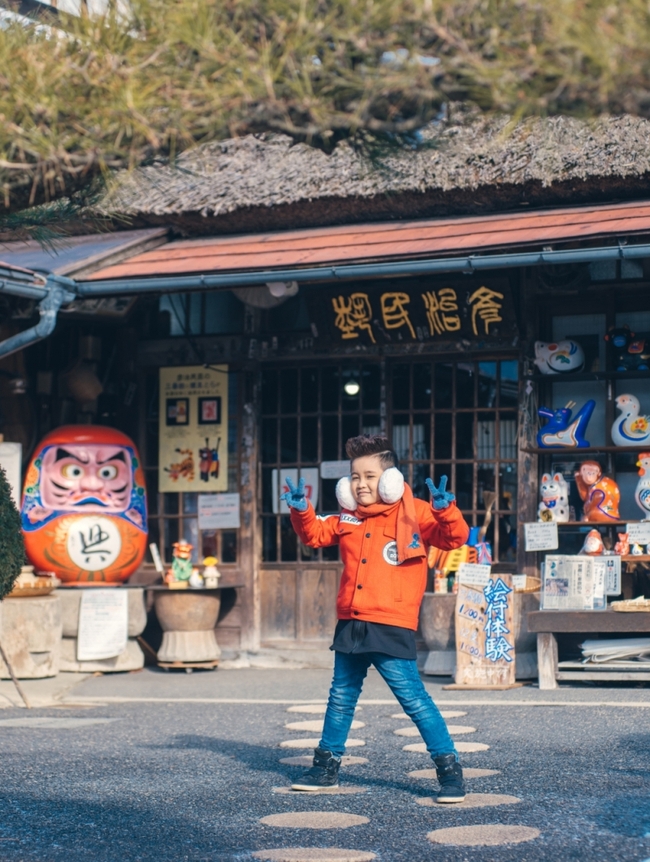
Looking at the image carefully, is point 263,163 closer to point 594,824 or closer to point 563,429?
point 563,429

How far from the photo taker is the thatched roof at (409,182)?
330 inches

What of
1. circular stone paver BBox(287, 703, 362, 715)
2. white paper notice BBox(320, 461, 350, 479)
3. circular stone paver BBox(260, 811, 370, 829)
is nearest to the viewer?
circular stone paver BBox(260, 811, 370, 829)

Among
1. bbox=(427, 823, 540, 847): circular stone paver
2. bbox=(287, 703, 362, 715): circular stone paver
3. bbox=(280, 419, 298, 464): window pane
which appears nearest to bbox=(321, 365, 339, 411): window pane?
bbox=(280, 419, 298, 464): window pane

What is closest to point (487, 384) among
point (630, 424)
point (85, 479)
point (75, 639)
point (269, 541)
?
point (630, 424)

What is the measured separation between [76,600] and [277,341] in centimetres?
262

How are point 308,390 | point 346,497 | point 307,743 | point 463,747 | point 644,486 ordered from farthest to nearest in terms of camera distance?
point 308,390
point 644,486
point 307,743
point 463,747
point 346,497

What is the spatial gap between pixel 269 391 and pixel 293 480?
0.79 m

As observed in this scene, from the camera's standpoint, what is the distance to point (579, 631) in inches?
317

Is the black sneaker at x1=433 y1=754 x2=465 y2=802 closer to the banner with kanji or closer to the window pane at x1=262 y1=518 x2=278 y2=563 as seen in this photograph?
the banner with kanji

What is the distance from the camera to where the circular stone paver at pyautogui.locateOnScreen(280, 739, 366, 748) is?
6.20m

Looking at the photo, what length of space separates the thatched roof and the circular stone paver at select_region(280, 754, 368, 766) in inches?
145

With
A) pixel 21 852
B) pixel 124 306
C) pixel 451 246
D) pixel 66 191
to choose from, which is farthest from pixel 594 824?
pixel 124 306

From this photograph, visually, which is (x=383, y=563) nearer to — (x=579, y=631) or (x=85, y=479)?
(x=579, y=631)

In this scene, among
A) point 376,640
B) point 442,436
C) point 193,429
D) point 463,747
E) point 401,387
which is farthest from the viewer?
point 193,429
